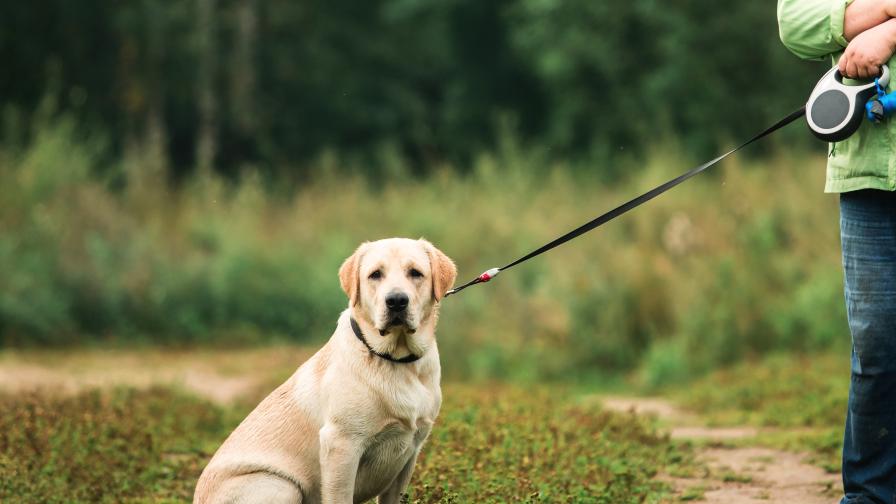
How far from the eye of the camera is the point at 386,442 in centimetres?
439

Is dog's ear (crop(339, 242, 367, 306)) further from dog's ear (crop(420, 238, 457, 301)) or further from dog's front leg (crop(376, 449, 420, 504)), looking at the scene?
dog's front leg (crop(376, 449, 420, 504))

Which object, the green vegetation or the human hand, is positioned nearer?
the human hand

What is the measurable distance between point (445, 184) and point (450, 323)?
5.27 m

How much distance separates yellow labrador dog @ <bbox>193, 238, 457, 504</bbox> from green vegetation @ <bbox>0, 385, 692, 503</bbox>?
2.78 ft

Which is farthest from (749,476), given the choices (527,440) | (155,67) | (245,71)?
(245,71)

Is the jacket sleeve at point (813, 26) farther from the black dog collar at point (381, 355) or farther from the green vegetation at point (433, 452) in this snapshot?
the green vegetation at point (433, 452)

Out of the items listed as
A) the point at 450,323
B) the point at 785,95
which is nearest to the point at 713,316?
the point at 450,323

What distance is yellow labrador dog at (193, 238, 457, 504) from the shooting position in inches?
170

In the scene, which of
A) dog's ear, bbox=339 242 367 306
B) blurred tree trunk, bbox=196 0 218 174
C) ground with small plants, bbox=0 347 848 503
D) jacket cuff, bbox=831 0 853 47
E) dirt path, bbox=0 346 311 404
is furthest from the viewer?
blurred tree trunk, bbox=196 0 218 174

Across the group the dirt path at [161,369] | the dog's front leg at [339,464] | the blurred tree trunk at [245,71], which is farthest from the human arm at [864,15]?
the blurred tree trunk at [245,71]

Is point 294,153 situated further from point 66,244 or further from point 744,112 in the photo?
point 66,244

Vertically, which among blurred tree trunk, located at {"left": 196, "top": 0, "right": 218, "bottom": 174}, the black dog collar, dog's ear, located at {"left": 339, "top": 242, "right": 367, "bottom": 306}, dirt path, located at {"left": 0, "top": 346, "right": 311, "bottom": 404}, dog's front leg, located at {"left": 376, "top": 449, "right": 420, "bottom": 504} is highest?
blurred tree trunk, located at {"left": 196, "top": 0, "right": 218, "bottom": 174}

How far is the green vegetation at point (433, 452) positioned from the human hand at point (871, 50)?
2333 mm

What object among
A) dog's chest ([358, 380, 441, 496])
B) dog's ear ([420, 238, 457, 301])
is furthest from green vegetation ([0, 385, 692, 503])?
dog's ear ([420, 238, 457, 301])
